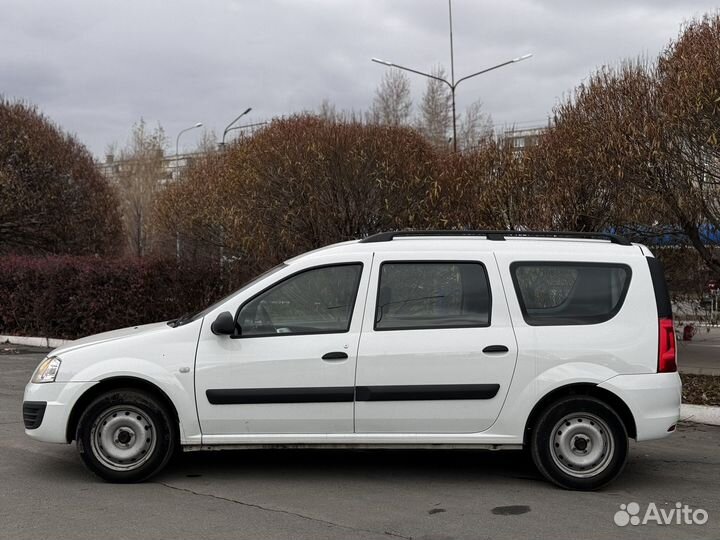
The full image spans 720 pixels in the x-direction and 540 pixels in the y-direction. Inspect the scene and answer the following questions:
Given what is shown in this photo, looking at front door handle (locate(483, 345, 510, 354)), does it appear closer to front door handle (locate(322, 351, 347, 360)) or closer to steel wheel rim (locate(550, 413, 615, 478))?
steel wheel rim (locate(550, 413, 615, 478))

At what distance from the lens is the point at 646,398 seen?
223 inches

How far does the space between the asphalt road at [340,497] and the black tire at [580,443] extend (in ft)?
0.46

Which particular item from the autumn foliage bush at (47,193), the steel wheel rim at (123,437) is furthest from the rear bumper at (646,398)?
the autumn foliage bush at (47,193)

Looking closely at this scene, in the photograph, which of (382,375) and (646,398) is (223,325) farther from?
(646,398)

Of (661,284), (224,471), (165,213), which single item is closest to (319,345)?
(224,471)

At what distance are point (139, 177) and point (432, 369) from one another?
40.5 meters

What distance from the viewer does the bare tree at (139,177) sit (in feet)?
128

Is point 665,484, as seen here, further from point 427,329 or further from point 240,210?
point 240,210

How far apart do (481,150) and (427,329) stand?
25.7 feet

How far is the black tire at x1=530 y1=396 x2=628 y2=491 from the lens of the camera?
5.68 meters


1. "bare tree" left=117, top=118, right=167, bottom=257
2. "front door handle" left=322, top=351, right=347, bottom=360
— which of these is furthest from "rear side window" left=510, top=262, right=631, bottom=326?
"bare tree" left=117, top=118, right=167, bottom=257

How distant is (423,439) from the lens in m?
5.66

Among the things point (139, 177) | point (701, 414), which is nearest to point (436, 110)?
point (139, 177)

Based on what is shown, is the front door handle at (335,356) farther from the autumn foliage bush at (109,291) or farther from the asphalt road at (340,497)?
the autumn foliage bush at (109,291)
